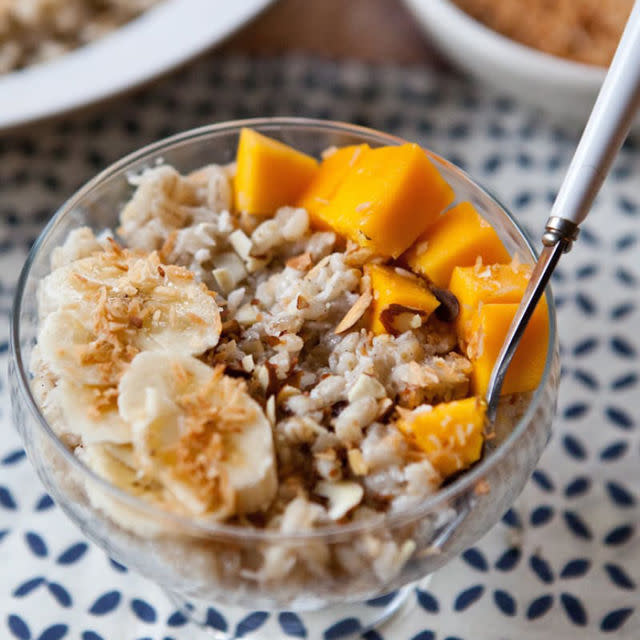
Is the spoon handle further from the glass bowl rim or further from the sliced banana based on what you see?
the sliced banana

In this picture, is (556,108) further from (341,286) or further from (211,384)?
(211,384)

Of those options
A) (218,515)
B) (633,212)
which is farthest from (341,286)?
(633,212)

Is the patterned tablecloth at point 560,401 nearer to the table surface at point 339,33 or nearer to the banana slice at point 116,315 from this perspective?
the table surface at point 339,33

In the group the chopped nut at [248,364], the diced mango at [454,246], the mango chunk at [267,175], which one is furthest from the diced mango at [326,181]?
the chopped nut at [248,364]

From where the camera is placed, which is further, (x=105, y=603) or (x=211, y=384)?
(x=105, y=603)

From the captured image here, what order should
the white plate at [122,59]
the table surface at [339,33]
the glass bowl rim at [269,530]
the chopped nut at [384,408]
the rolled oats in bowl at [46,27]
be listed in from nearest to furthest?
the glass bowl rim at [269,530] → the chopped nut at [384,408] → the white plate at [122,59] → the rolled oats in bowl at [46,27] → the table surface at [339,33]

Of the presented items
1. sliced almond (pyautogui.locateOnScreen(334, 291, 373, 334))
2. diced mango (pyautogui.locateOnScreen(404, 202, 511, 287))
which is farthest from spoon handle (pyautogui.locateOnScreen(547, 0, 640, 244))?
sliced almond (pyautogui.locateOnScreen(334, 291, 373, 334))

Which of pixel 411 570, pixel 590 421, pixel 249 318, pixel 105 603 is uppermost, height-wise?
pixel 249 318
